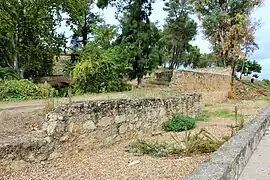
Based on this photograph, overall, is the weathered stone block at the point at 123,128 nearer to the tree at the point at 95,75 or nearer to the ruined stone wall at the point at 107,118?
the ruined stone wall at the point at 107,118

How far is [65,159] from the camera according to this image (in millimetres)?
6156

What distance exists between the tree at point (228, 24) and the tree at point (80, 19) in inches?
355

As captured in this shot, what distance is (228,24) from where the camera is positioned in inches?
1115

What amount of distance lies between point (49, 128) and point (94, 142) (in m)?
1.17

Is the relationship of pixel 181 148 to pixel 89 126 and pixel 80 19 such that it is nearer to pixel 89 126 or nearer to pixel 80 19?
pixel 89 126

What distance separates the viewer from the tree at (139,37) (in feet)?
91.6

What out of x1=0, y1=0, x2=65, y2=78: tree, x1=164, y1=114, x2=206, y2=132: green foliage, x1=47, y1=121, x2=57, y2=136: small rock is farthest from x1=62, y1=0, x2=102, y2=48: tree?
x1=47, y1=121, x2=57, y2=136: small rock

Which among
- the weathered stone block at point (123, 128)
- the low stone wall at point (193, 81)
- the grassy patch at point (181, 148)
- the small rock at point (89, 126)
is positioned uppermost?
the low stone wall at point (193, 81)

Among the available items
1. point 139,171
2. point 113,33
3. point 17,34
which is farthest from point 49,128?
point 113,33

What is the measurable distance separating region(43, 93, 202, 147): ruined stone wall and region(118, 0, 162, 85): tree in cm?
1763

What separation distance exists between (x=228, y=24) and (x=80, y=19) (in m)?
11.4

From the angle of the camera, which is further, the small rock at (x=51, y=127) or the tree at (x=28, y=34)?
the tree at (x=28, y=34)

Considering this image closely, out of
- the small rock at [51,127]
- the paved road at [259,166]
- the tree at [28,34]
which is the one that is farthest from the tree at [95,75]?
the paved road at [259,166]

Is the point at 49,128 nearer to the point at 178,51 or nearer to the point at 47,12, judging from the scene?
the point at 47,12
